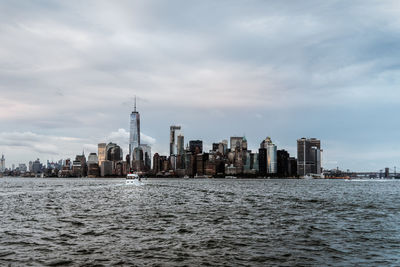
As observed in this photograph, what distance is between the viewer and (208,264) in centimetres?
3016

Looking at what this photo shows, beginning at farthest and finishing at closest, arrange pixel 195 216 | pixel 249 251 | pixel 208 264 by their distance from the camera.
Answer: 1. pixel 195 216
2. pixel 249 251
3. pixel 208 264

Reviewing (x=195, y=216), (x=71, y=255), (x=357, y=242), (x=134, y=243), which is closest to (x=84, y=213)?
(x=195, y=216)

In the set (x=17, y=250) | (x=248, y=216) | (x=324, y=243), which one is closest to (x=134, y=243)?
(x=17, y=250)

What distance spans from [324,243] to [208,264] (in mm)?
14008

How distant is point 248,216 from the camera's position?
61469mm

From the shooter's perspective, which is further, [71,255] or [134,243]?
[134,243]

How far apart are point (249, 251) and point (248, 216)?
27.0 meters

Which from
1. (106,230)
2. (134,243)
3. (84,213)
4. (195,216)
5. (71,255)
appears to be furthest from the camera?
(84,213)

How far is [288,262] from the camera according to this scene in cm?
3045

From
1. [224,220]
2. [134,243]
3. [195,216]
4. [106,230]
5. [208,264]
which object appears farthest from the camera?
[195,216]

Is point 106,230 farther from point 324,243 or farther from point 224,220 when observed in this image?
point 324,243

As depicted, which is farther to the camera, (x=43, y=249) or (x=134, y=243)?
(x=134, y=243)

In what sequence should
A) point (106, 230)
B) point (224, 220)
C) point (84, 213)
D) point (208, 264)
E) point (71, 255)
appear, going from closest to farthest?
point (208, 264), point (71, 255), point (106, 230), point (224, 220), point (84, 213)

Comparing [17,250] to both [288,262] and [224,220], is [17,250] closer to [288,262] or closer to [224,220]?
[288,262]
